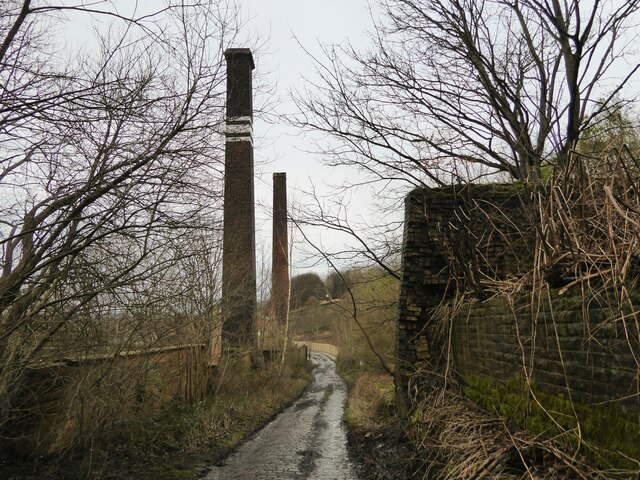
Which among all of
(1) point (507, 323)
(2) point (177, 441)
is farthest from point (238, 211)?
(1) point (507, 323)

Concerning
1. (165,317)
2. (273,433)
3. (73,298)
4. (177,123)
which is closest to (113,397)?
(165,317)

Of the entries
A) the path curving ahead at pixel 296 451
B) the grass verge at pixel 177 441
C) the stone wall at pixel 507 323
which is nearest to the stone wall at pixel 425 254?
the stone wall at pixel 507 323

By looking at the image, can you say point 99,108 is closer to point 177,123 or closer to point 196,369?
point 177,123

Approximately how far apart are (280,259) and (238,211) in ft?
55.3

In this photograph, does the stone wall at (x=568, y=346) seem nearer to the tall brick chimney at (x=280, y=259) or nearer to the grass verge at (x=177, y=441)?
the grass verge at (x=177, y=441)

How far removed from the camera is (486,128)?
456 inches

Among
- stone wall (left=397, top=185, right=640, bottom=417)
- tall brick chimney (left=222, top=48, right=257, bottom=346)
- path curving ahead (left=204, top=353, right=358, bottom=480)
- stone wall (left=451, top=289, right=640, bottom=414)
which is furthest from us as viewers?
path curving ahead (left=204, top=353, right=358, bottom=480)

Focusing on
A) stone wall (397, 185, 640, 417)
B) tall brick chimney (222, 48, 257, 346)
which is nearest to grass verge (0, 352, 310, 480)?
tall brick chimney (222, 48, 257, 346)

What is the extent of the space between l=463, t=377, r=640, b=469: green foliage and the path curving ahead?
4561 mm

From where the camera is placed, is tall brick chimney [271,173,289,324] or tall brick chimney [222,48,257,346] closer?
tall brick chimney [222,48,257,346]

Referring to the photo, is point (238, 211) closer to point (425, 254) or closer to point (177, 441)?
point (177, 441)

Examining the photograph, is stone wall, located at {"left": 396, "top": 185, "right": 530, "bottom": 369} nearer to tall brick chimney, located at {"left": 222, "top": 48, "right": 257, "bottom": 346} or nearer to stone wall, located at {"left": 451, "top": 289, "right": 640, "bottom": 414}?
stone wall, located at {"left": 451, "top": 289, "right": 640, "bottom": 414}

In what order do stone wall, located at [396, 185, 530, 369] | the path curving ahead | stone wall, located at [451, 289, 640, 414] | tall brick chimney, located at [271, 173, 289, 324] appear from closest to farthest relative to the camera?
stone wall, located at [451, 289, 640, 414], stone wall, located at [396, 185, 530, 369], the path curving ahead, tall brick chimney, located at [271, 173, 289, 324]

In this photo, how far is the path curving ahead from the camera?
9578 millimetres
